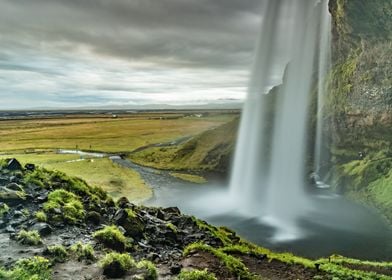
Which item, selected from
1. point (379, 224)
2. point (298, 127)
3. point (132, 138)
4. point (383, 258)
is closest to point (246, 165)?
point (298, 127)

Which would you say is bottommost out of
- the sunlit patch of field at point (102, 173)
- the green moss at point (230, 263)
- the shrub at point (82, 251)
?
the sunlit patch of field at point (102, 173)

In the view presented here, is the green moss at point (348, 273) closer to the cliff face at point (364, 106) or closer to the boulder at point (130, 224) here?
the boulder at point (130, 224)

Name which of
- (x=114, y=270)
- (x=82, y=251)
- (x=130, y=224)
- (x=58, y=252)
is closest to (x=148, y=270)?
(x=114, y=270)

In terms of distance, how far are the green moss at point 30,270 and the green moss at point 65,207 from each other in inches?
205

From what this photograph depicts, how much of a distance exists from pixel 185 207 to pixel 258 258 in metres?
26.8

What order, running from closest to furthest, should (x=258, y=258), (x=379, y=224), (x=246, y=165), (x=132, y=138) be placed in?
(x=258, y=258) < (x=379, y=224) < (x=246, y=165) < (x=132, y=138)

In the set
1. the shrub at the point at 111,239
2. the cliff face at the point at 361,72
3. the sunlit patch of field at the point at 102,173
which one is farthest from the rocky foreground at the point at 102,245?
the cliff face at the point at 361,72

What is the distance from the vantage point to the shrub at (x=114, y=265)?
1385 cm

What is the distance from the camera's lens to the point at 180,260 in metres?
16.8

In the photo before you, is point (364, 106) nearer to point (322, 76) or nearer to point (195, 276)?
point (322, 76)

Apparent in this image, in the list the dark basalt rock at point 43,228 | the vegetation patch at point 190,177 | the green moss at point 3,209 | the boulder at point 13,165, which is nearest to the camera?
the dark basalt rock at point 43,228

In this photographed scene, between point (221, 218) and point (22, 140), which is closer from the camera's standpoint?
point (221, 218)

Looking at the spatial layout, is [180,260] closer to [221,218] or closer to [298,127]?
[221,218]

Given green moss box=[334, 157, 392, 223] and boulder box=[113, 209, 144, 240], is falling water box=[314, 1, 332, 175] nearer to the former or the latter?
green moss box=[334, 157, 392, 223]
